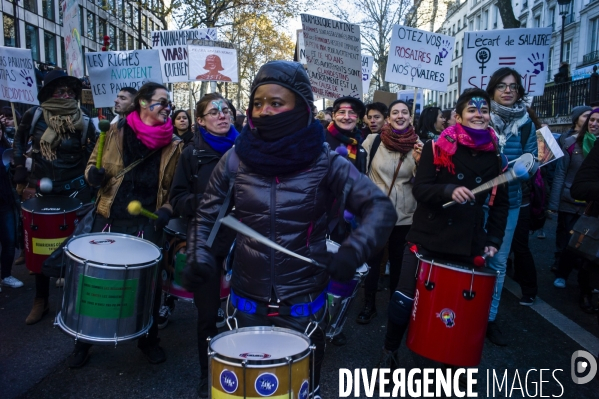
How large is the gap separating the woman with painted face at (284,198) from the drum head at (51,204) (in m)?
2.74

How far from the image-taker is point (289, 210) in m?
2.49

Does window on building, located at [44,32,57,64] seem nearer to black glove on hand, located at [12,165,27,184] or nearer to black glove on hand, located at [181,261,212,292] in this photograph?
black glove on hand, located at [12,165,27,184]

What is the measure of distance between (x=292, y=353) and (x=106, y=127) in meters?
2.61

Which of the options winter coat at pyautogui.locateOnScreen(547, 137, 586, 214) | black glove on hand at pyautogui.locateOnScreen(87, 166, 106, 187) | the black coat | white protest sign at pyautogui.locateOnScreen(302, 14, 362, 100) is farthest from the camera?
white protest sign at pyautogui.locateOnScreen(302, 14, 362, 100)

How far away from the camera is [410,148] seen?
510 centimetres

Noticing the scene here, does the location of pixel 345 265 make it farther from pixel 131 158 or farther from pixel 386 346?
pixel 131 158

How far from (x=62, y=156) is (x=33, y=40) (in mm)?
31901

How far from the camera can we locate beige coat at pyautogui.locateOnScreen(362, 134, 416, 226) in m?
5.04

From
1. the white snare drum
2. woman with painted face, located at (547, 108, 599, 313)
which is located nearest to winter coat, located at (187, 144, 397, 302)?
the white snare drum

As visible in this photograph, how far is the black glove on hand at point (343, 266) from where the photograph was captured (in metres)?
2.17

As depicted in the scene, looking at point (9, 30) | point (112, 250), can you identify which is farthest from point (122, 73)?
point (9, 30)

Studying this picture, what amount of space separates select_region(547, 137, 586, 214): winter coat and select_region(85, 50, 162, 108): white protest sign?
523 centimetres

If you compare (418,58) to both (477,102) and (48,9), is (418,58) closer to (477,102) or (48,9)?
(477,102)

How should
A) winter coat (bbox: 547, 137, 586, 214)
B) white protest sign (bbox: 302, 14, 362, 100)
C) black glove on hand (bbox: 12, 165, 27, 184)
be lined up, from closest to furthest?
black glove on hand (bbox: 12, 165, 27, 184) < winter coat (bbox: 547, 137, 586, 214) < white protest sign (bbox: 302, 14, 362, 100)
